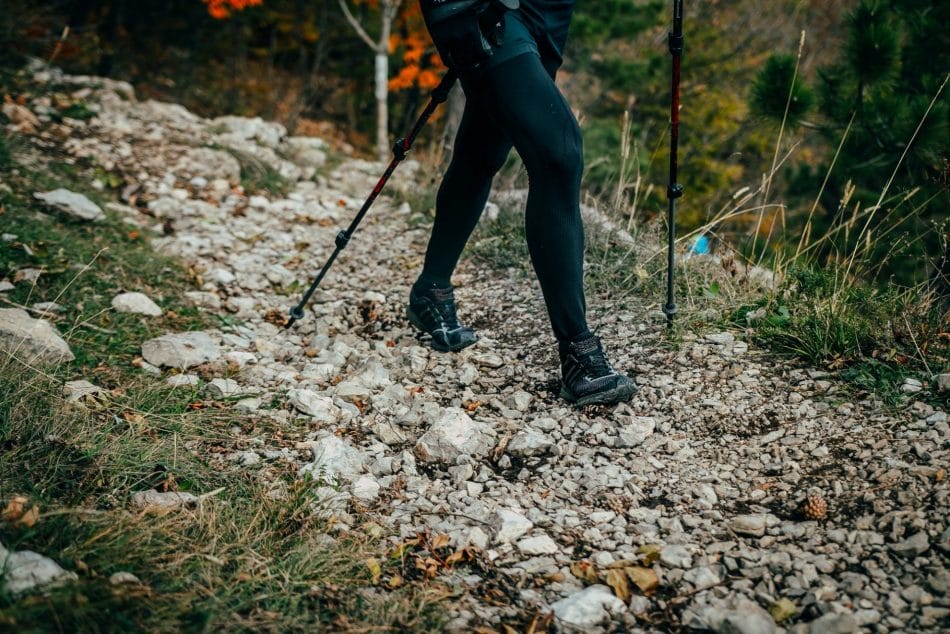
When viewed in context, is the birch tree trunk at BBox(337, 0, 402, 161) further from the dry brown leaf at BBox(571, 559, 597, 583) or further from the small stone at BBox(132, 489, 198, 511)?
the dry brown leaf at BBox(571, 559, 597, 583)

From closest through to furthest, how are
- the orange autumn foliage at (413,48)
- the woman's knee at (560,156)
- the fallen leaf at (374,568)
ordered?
1. the fallen leaf at (374,568)
2. the woman's knee at (560,156)
3. the orange autumn foliage at (413,48)

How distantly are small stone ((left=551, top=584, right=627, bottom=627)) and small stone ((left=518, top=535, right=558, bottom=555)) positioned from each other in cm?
19

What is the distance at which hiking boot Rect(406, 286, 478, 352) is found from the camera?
3006mm

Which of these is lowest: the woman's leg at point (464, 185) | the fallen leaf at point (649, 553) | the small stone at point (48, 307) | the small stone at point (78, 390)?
the fallen leaf at point (649, 553)

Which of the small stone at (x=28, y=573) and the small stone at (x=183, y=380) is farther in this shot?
the small stone at (x=183, y=380)

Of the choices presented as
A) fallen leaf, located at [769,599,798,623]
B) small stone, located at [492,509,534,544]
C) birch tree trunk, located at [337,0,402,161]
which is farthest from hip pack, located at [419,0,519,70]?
birch tree trunk, located at [337,0,402,161]

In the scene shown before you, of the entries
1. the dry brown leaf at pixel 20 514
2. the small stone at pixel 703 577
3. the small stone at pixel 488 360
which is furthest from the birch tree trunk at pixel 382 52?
the small stone at pixel 703 577

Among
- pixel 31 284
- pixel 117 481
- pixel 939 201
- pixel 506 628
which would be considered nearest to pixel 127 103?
pixel 31 284

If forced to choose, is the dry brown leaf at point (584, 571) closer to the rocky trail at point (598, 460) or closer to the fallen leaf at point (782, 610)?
the rocky trail at point (598, 460)

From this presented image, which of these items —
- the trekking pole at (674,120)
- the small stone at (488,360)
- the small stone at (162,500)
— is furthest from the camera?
the small stone at (488,360)

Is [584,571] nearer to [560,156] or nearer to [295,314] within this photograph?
[560,156]

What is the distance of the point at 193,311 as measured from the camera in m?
3.42

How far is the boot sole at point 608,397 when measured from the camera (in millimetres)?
2477

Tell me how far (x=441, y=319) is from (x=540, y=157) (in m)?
1.05
